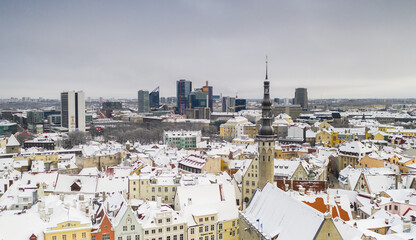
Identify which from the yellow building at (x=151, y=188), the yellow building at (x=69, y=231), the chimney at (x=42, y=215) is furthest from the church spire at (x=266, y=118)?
the chimney at (x=42, y=215)

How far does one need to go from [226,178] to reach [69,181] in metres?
35.6

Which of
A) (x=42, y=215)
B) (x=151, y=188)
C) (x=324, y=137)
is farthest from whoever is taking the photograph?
(x=324, y=137)

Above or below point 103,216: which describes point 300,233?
above

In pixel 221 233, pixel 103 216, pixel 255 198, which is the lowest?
pixel 221 233

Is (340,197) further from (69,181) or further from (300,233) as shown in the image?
(69,181)

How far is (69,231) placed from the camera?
47375 millimetres

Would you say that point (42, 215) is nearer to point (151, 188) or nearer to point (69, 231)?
point (69, 231)

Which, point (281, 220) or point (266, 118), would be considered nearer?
point (281, 220)

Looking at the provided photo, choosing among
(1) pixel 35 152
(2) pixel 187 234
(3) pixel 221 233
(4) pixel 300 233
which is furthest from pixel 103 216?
(1) pixel 35 152

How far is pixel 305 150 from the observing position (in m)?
120

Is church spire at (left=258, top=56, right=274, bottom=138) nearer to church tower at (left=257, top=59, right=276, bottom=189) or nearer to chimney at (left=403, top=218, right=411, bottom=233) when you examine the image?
church tower at (left=257, top=59, right=276, bottom=189)

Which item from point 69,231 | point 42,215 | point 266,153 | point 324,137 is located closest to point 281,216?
point 266,153

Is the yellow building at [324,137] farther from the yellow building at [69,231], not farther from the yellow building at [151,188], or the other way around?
the yellow building at [69,231]

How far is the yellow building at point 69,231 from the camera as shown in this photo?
46500 millimetres
